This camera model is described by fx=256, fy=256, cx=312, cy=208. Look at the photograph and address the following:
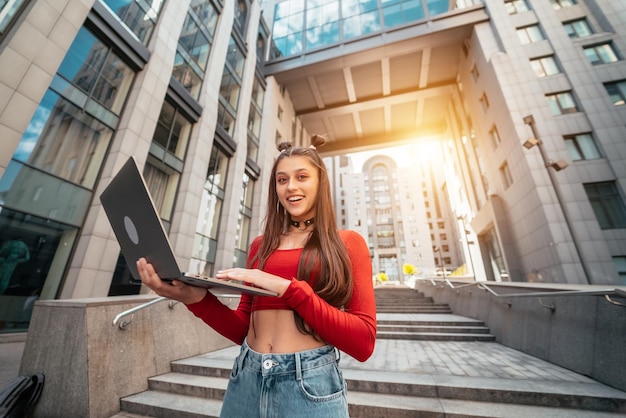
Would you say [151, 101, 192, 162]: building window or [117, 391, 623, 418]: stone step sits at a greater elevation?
[151, 101, 192, 162]: building window

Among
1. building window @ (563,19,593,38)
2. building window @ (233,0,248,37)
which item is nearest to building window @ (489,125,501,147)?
building window @ (563,19,593,38)

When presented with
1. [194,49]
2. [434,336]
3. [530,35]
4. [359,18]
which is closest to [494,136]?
[530,35]

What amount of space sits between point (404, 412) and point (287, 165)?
334cm

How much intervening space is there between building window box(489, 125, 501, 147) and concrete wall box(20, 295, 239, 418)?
21606 mm

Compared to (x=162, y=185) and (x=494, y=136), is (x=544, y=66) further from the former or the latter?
(x=162, y=185)

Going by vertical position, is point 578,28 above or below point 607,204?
above

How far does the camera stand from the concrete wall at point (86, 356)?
3268mm

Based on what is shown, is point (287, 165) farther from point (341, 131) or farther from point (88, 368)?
point (341, 131)

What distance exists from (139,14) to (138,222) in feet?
45.8

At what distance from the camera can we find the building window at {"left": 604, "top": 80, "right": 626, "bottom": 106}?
1445 centimetres

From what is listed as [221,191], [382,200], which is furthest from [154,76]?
[382,200]

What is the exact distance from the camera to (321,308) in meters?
1.18

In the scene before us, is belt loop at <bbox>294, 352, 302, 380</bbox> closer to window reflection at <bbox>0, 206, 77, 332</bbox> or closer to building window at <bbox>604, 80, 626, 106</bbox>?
window reflection at <bbox>0, 206, 77, 332</bbox>

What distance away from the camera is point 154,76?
10695mm
